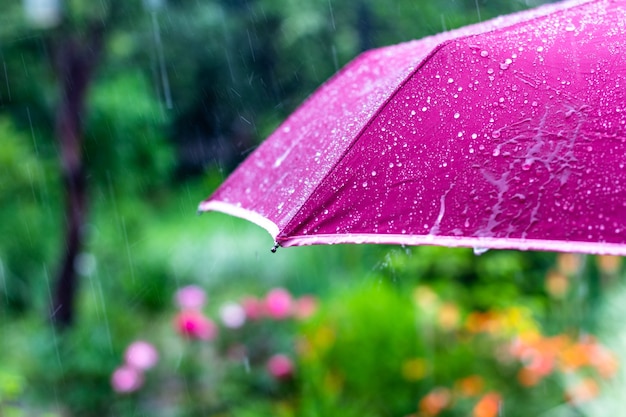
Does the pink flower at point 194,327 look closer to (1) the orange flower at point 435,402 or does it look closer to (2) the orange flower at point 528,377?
(1) the orange flower at point 435,402

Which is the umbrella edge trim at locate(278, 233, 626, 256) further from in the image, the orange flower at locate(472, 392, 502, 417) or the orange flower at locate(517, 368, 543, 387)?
the orange flower at locate(517, 368, 543, 387)

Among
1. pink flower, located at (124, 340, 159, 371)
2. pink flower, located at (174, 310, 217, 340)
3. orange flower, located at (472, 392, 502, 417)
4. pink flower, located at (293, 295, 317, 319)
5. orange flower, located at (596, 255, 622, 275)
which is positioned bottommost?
orange flower, located at (596, 255, 622, 275)

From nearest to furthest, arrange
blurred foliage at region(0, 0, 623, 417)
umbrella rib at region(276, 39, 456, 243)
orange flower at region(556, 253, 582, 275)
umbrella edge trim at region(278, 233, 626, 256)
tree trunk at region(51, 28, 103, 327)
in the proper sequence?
umbrella edge trim at region(278, 233, 626, 256)
umbrella rib at region(276, 39, 456, 243)
blurred foliage at region(0, 0, 623, 417)
orange flower at region(556, 253, 582, 275)
tree trunk at region(51, 28, 103, 327)

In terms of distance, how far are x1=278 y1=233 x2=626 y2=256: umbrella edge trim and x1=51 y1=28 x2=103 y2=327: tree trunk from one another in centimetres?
467

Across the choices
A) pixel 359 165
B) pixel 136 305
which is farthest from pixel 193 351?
pixel 359 165

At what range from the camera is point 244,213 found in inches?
65.8

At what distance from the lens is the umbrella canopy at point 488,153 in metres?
1.17

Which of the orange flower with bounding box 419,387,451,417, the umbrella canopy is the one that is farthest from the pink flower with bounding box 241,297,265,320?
the umbrella canopy

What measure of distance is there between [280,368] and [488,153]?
342cm

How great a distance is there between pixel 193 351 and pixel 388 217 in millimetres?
3661

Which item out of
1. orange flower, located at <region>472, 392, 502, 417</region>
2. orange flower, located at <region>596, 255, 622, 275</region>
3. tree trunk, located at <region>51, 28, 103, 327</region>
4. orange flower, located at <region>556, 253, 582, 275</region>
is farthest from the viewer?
tree trunk, located at <region>51, 28, 103, 327</region>

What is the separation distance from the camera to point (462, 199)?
1.24 meters

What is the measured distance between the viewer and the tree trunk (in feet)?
17.9

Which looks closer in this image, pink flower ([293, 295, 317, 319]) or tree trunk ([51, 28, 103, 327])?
pink flower ([293, 295, 317, 319])
